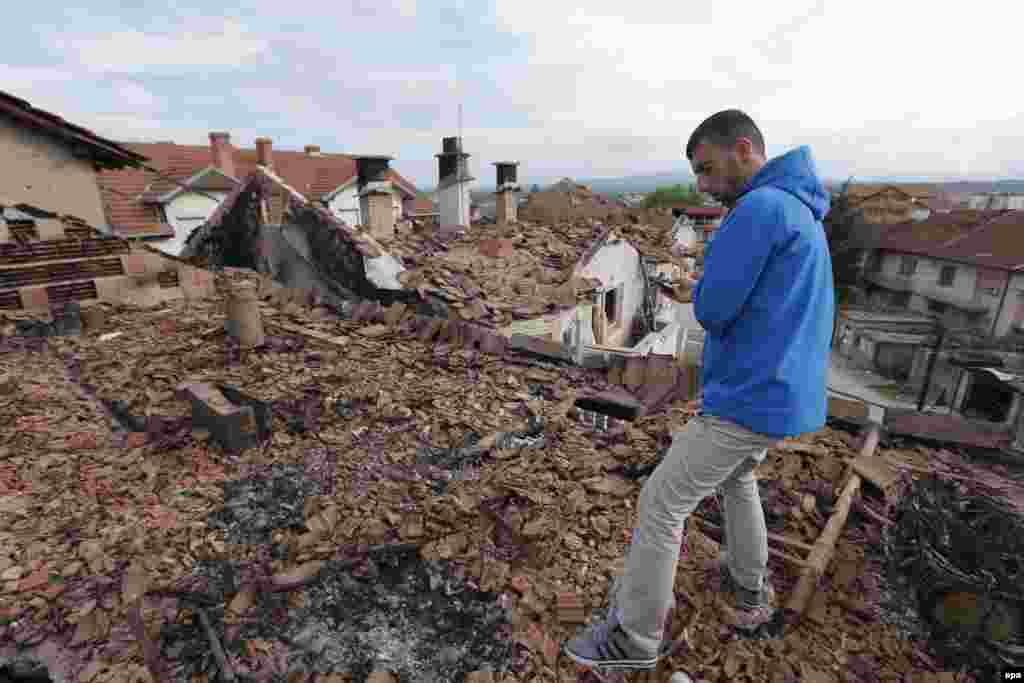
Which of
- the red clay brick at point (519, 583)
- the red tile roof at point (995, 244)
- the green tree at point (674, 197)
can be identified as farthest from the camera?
the green tree at point (674, 197)

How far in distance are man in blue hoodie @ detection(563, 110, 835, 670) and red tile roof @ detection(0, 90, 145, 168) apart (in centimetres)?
1253

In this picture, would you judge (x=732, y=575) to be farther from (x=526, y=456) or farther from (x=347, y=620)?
(x=347, y=620)

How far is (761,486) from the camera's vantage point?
3023 millimetres

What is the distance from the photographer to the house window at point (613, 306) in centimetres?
1171

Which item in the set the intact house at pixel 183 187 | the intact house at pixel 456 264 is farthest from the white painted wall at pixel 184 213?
the intact house at pixel 456 264

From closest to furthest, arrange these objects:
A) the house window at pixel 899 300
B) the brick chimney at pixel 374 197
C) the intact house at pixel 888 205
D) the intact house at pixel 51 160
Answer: the intact house at pixel 51 160
the brick chimney at pixel 374 197
the house window at pixel 899 300
the intact house at pixel 888 205

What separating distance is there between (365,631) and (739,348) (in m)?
2.14

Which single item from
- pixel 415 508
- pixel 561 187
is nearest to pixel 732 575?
pixel 415 508

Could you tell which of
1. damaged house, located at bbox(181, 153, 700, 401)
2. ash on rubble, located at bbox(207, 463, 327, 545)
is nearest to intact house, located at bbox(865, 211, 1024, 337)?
damaged house, located at bbox(181, 153, 700, 401)

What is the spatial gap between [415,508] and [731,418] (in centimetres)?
206

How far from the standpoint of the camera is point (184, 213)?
19359 millimetres

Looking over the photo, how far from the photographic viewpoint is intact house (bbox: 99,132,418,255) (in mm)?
18188

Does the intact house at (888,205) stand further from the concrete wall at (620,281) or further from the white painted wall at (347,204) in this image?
the white painted wall at (347,204)

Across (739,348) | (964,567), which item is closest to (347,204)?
(739,348)
